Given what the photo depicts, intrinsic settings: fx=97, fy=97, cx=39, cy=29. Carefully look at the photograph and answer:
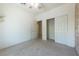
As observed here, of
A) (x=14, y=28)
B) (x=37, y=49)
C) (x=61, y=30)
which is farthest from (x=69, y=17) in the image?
(x=14, y=28)

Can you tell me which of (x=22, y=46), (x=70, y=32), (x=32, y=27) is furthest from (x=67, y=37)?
(x=22, y=46)

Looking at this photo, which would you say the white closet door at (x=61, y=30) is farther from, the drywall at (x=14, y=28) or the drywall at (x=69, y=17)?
the drywall at (x=14, y=28)

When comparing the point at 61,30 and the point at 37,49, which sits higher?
the point at 61,30

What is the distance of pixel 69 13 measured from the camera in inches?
101

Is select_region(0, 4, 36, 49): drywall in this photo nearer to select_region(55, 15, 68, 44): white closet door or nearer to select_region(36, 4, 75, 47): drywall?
select_region(36, 4, 75, 47): drywall

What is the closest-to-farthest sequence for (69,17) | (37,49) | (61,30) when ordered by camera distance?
(37,49) → (61,30) → (69,17)

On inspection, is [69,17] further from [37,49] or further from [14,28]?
[14,28]

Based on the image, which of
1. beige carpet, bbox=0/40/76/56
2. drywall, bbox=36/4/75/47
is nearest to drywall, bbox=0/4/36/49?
beige carpet, bbox=0/40/76/56

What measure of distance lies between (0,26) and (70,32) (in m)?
1.59

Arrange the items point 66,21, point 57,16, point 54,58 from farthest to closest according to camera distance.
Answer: point 57,16, point 66,21, point 54,58

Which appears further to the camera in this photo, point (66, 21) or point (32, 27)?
point (66, 21)

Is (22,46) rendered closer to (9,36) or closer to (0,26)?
(9,36)

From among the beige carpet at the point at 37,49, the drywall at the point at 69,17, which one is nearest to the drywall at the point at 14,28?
the beige carpet at the point at 37,49

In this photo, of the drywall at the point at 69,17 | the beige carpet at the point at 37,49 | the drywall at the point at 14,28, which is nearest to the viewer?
the beige carpet at the point at 37,49
